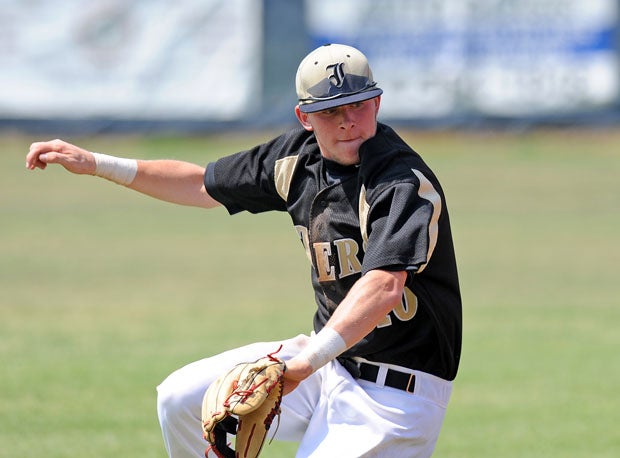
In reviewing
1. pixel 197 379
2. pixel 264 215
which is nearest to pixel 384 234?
pixel 197 379

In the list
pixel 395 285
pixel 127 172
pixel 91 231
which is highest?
pixel 127 172

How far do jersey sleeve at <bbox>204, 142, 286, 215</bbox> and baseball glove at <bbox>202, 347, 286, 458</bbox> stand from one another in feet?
3.48

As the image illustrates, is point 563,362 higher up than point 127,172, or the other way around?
point 127,172

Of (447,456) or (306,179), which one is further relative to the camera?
(447,456)

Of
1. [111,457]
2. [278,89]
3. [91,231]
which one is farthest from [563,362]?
[278,89]

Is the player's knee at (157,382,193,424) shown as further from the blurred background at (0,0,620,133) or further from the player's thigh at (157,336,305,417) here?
the blurred background at (0,0,620,133)

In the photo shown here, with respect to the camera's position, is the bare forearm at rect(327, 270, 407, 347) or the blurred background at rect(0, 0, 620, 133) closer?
the bare forearm at rect(327, 270, 407, 347)

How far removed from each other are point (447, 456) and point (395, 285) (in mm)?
2562

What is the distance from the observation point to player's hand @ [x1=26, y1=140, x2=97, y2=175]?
484 centimetres

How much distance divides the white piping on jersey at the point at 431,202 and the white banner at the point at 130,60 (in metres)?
22.5

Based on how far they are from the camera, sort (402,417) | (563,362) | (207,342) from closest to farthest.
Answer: (402,417) → (563,362) → (207,342)

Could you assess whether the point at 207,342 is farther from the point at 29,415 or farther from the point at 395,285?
the point at 395,285

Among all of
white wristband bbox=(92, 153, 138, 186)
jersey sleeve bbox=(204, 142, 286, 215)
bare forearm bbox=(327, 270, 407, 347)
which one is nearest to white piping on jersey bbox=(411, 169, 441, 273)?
bare forearm bbox=(327, 270, 407, 347)

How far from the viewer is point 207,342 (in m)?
9.51
